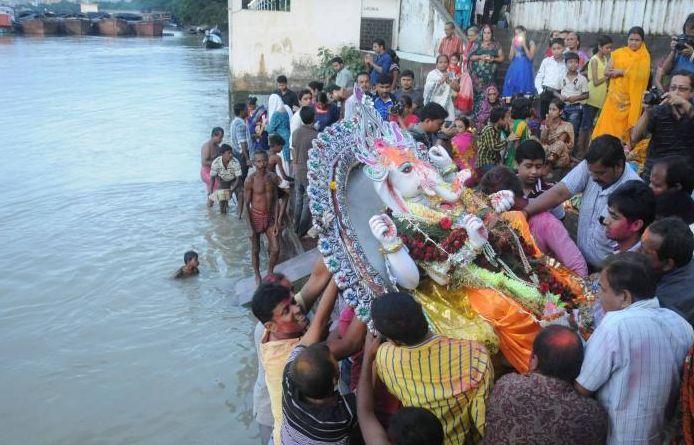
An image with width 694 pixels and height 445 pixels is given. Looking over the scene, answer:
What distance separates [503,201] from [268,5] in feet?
55.6

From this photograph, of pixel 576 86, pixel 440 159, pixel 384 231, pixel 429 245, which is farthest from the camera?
pixel 576 86

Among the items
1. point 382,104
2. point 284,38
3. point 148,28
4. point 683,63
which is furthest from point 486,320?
point 148,28

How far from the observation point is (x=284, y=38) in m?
18.6

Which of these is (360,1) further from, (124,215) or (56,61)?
(56,61)

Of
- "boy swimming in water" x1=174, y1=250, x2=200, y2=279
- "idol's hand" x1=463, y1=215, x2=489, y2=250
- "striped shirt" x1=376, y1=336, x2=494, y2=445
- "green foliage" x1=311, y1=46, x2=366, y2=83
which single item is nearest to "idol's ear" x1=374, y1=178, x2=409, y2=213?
"idol's hand" x1=463, y1=215, x2=489, y2=250

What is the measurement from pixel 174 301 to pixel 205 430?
8.54 ft

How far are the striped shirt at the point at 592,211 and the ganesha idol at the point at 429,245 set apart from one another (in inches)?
17.7

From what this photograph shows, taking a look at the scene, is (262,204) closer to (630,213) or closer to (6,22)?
(630,213)

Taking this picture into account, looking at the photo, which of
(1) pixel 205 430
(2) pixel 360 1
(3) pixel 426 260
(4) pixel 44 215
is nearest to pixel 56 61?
(2) pixel 360 1

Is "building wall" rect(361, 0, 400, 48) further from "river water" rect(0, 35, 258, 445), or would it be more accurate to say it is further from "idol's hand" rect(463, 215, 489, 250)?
"idol's hand" rect(463, 215, 489, 250)

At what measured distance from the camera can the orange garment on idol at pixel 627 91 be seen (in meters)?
6.70

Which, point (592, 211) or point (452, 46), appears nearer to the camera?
point (592, 211)

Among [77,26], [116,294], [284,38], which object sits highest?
[77,26]

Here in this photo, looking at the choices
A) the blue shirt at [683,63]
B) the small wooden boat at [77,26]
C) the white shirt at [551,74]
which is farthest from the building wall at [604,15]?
the small wooden boat at [77,26]
